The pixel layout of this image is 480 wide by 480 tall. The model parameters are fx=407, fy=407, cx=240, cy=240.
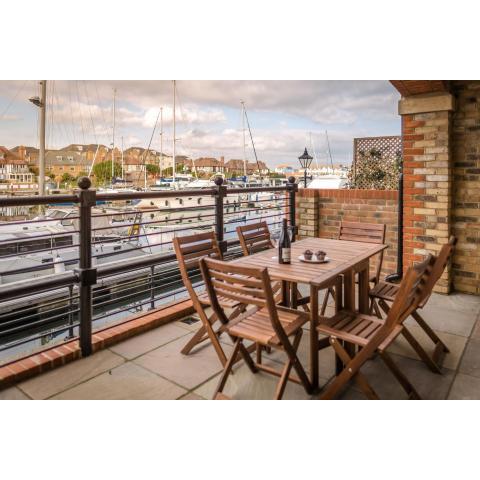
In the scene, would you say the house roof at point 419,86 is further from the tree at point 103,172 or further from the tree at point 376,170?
the tree at point 103,172

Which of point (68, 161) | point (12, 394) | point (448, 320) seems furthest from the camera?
point (68, 161)

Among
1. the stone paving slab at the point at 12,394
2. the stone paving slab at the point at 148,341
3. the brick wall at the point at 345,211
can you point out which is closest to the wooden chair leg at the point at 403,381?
the stone paving slab at the point at 148,341

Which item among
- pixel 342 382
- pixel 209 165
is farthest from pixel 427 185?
pixel 209 165

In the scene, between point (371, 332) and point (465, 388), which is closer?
point (371, 332)

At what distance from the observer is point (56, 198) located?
106 inches

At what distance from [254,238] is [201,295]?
0.90 m

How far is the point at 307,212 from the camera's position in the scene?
231 inches

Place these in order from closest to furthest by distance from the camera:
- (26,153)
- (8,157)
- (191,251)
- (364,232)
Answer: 1. (191,251)
2. (364,232)
3. (8,157)
4. (26,153)

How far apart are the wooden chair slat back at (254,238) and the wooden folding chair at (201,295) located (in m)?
0.32

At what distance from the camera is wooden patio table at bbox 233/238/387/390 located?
2.37m

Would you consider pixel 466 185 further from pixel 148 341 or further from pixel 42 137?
pixel 42 137
